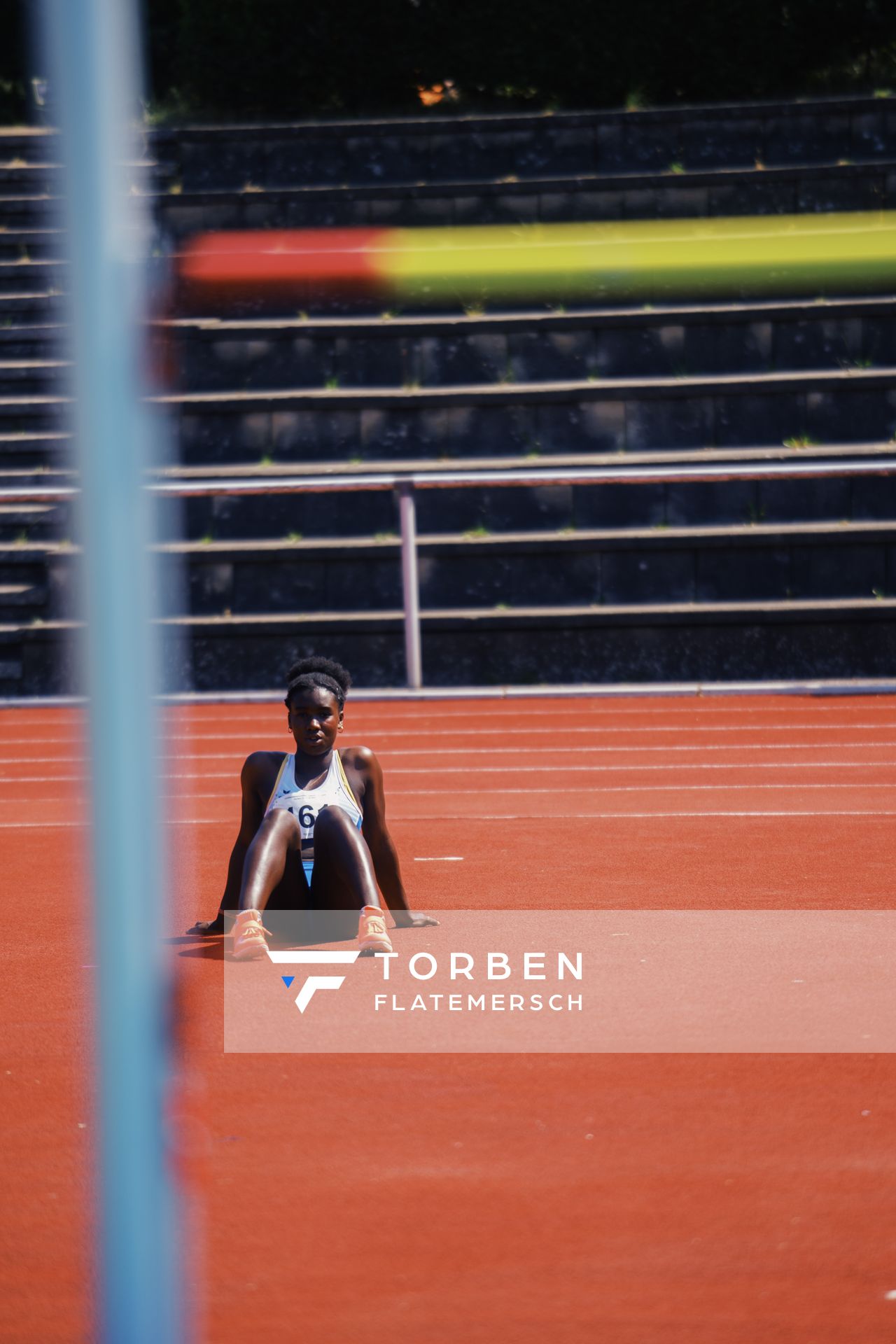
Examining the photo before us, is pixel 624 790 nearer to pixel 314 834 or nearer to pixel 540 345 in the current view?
pixel 314 834

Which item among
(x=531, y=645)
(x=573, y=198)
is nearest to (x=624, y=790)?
(x=531, y=645)

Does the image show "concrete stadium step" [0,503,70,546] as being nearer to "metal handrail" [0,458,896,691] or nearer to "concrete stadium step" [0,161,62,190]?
"metal handrail" [0,458,896,691]

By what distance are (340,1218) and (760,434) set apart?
34.7 ft

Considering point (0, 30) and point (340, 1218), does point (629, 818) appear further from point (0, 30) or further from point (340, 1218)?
point (0, 30)

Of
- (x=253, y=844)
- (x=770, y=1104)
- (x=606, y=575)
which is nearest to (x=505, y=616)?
(x=606, y=575)

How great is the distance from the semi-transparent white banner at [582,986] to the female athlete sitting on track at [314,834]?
0.07m

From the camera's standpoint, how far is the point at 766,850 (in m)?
6.01

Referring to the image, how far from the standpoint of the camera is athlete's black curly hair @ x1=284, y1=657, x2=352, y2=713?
4.74 metres

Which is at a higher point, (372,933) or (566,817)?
(372,933)

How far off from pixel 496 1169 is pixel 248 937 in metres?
1.52

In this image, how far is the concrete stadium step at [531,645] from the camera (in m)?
11.4

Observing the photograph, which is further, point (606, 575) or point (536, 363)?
point (536, 363)

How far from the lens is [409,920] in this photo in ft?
15.6

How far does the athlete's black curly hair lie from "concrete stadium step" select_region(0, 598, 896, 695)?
21.0 feet
